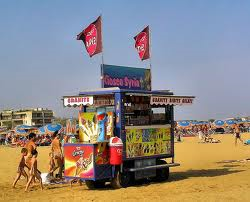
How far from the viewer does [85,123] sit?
13.3 metres

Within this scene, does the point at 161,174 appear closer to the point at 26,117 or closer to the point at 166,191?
the point at 166,191

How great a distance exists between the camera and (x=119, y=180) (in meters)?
12.7

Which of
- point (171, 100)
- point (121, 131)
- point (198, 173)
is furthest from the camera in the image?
point (198, 173)

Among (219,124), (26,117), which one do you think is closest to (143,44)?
(219,124)

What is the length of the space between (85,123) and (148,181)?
277cm

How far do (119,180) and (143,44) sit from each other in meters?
6.05

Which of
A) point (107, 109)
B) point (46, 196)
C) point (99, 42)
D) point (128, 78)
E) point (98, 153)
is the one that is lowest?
point (46, 196)

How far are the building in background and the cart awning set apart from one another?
139m

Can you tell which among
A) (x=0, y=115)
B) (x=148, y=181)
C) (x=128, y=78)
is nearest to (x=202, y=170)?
(x=148, y=181)

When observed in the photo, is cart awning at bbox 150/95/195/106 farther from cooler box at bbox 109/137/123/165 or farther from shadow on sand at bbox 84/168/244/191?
shadow on sand at bbox 84/168/244/191

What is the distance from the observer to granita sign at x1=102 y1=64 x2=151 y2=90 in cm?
1361

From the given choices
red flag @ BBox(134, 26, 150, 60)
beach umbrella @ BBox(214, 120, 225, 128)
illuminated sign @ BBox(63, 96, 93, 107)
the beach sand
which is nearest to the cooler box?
the beach sand

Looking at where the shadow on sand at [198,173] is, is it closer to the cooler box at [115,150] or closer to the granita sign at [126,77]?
the cooler box at [115,150]

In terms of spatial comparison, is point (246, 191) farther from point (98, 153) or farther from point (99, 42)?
point (99, 42)
